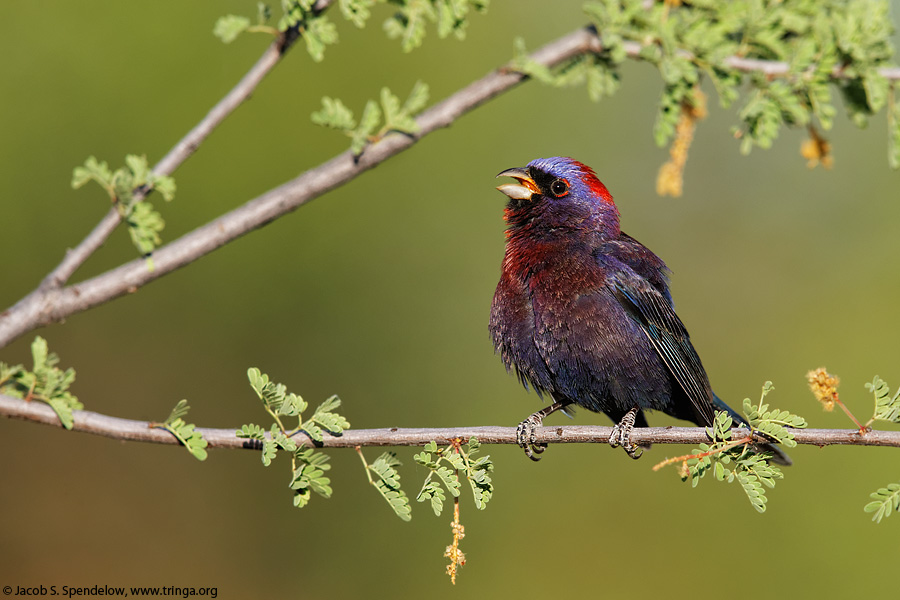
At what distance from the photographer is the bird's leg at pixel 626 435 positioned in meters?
3.67

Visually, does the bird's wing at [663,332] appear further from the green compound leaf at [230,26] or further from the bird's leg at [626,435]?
the green compound leaf at [230,26]

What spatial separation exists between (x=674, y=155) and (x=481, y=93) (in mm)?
1021

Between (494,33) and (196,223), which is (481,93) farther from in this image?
(494,33)

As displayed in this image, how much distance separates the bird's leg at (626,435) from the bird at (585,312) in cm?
1

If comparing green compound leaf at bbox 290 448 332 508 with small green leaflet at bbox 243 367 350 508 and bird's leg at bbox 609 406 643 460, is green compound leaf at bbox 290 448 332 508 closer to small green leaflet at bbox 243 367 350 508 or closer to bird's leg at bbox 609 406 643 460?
small green leaflet at bbox 243 367 350 508

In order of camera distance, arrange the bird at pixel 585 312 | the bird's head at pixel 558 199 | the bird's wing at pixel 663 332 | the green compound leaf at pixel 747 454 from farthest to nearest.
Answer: the bird's head at pixel 558 199, the bird's wing at pixel 663 332, the bird at pixel 585 312, the green compound leaf at pixel 747 454

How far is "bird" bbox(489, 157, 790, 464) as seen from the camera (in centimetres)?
451

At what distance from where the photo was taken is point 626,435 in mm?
3672

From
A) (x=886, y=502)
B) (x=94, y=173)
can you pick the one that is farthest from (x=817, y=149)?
(x=94, y=173)

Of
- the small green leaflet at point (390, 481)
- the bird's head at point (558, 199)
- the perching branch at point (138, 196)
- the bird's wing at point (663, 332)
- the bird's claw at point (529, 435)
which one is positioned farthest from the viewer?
the bird's head at point (558, 199)

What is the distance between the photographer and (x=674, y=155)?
14.4 ft

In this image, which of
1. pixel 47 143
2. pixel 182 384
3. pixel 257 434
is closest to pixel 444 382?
pixel 182 384

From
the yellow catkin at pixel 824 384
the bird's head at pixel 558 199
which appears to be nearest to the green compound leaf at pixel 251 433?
the yellow catkin at pixel 824 384

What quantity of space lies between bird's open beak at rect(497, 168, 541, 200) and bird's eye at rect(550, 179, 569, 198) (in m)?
0.08
